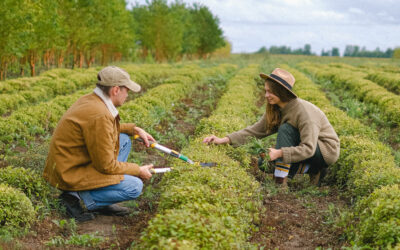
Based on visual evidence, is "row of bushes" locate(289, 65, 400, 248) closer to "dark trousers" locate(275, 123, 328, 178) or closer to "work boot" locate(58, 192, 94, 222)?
"dark trousers" locate(275, 123, 328, 178)

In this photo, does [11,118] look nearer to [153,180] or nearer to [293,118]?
[153,180]

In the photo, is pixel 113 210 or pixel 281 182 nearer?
pixel 113 210

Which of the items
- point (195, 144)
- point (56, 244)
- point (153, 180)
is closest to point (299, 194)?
point (195, 144)

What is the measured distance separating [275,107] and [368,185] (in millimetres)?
1655

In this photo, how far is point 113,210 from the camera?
4809 mm

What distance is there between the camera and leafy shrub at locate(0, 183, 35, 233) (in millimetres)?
3863


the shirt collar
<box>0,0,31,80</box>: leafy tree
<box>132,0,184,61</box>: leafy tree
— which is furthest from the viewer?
<box>132,0,184,61</box>: leafy tree

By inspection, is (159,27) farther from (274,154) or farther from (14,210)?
(14,210)

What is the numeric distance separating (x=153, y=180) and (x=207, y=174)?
188 centimetres

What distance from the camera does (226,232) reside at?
10.5ft

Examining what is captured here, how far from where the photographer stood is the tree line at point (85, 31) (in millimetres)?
16578

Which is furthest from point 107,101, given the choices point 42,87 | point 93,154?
point 42,87

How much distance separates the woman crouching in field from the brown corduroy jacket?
71.0 inches

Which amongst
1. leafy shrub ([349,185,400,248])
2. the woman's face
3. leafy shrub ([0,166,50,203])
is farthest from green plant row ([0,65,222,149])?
leafy shrub ([349,185,400,248])
